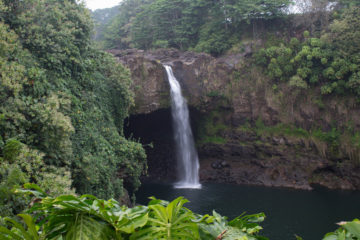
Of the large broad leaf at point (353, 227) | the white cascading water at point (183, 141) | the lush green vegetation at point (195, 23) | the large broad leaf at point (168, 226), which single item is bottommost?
the white cascading water at point (183, 141)

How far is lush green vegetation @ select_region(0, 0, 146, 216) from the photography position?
632 cm

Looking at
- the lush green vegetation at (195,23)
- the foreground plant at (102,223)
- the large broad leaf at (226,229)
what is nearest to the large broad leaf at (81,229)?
the foreground plant at (102,223)

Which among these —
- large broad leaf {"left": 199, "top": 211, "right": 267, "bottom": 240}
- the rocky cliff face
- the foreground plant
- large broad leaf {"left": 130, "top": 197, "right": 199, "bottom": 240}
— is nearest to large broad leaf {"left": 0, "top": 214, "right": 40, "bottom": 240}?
the foreground plant

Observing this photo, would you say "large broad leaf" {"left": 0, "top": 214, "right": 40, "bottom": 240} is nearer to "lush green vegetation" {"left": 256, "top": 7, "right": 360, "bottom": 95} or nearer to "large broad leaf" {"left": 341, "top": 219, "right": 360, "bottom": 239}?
"large broad leaf" {"left": 341, "top": 219, "right": 360, "bottom": 239}

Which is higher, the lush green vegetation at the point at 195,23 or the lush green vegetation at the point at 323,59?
the lush green vegetation at the point at 195,23

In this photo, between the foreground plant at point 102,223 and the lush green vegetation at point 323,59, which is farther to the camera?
the lush green vegetation at point 323,59

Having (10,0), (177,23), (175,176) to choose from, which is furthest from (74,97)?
(177,23)

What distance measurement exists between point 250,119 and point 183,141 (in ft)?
15.8

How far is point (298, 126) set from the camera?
19719 mm

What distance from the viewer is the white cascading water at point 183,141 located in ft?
65.3

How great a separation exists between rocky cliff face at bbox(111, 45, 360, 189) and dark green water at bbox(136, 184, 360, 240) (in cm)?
159

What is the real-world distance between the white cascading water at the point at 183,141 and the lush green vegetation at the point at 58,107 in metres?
6.60

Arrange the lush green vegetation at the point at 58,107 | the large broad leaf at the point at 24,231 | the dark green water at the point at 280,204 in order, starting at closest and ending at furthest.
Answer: the large broad leaf at the point at 24,231
the lush green vegetation at the point at 58,107
the dark green water at the point at 280,204

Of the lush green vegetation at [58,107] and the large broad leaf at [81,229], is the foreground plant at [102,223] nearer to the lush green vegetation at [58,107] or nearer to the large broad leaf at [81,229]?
the large broad leaf at [81,229]
